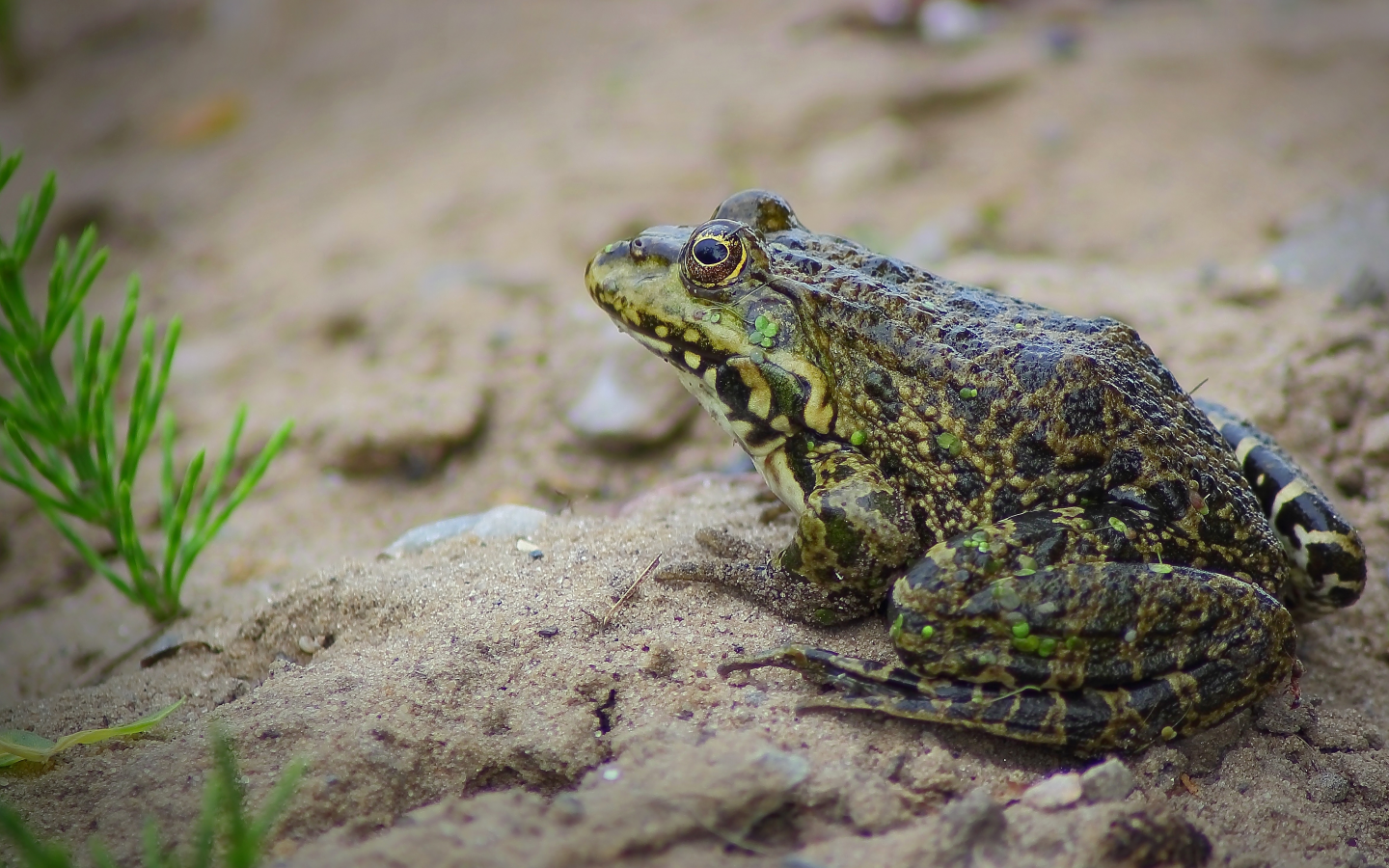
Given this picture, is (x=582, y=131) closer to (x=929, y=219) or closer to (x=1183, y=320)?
(x=929, y=219)

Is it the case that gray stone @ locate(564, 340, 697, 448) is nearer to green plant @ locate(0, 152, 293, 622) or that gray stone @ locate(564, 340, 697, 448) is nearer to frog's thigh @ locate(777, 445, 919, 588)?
green plant @ locate(0, 152, 293, 622)

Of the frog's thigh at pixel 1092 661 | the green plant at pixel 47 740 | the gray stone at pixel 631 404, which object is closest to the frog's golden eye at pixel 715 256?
the frog's thigh at pixel 1092 661

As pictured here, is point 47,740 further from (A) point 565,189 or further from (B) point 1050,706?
(A) point 565,189

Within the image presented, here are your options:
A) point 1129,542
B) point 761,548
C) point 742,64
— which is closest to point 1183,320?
point 1129,542

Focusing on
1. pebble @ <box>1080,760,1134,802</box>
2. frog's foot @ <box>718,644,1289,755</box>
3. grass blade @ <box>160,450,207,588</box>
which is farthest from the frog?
grass blade @ <box>160,450,207,588</box>

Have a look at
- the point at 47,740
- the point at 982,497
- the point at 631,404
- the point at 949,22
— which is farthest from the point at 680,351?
the point at 949,22

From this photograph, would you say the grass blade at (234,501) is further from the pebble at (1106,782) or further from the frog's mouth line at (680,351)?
the pebble at (1106,782)
